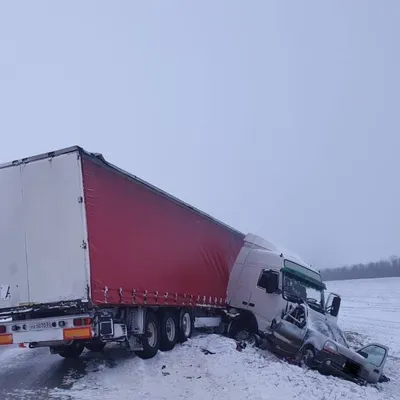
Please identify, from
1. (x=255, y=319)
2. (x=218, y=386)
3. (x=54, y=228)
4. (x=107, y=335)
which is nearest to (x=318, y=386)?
(x=218, y=386)

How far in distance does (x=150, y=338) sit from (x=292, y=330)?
141 inches

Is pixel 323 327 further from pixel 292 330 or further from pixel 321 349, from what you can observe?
pixel 321 349

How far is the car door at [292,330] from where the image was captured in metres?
12.2

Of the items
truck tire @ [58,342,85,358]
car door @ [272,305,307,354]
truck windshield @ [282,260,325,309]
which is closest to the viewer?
truck tire @ [58,342,85,358]

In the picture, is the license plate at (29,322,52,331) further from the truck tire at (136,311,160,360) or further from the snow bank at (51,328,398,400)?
the truck tire at (136,311,160,360)

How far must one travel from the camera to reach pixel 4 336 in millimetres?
9039

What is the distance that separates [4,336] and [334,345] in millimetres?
6779

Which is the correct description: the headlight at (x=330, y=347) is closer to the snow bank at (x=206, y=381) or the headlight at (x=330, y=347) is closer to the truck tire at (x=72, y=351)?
the snow bank at (x=206, y=381)

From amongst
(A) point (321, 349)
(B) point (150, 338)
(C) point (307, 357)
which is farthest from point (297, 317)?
(B) point (150, 338)

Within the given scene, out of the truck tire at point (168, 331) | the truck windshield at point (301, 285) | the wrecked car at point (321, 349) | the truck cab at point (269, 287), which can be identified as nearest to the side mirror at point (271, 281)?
the truck cab at point (269, 287)

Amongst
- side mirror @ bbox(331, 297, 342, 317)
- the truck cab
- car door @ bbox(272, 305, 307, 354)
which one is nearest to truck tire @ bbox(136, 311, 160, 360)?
car door @ bbox(272, 305, 307, 354)

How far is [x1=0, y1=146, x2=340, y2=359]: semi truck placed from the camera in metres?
8.52

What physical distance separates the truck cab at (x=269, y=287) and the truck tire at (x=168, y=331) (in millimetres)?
2572

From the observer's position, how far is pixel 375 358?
490 inches
